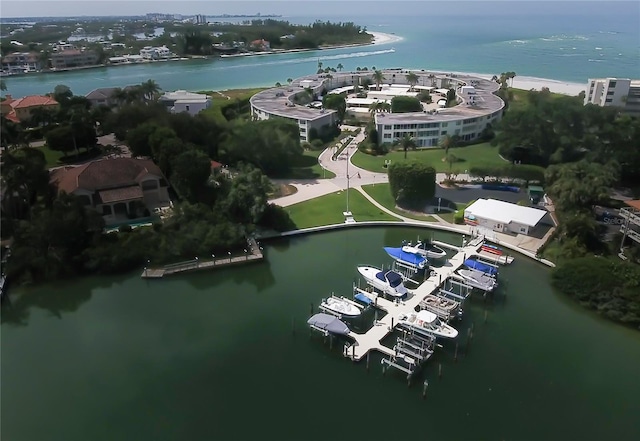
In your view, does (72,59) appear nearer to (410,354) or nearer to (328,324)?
(328,324)

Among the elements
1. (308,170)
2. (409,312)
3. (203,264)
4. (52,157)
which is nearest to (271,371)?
(409,312)

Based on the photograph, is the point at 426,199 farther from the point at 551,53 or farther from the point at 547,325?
the point at 551,53

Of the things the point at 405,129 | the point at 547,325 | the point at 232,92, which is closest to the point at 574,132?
the point at 405,129

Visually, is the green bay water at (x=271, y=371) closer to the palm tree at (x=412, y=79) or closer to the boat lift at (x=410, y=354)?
the boat lift at (x=410, y=354)

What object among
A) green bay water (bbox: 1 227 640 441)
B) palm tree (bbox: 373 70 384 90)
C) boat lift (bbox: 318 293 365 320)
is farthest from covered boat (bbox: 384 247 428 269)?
palm tree (bbox: 373 70 384 90)

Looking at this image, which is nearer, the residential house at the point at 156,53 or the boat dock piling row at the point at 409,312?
the boat dock piling row at the point at 409,312

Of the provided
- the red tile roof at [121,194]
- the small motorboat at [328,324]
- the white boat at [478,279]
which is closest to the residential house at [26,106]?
the red tile roof at [121,194]
